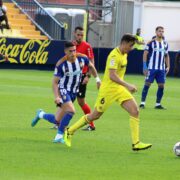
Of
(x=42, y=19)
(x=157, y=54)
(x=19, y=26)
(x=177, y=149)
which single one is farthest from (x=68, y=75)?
(x=42, y=19)

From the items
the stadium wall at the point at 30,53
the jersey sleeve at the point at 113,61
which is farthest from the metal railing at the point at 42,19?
the jersey sleeve at the point at 113,61

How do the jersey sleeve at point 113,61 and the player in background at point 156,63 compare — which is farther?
the player in background at point 156,63

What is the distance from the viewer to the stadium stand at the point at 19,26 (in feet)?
128

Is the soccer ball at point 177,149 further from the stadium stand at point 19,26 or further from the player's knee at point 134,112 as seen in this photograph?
the stadium stand at point 19,26

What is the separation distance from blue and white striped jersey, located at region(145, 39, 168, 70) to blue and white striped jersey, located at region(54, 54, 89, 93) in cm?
809

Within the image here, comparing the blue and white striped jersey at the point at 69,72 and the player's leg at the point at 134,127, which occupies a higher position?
the blue and white striped jersey at the point at 69,72

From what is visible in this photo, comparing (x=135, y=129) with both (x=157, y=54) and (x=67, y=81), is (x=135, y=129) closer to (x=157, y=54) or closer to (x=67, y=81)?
(x=67, y=81)

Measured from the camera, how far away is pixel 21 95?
23.0 meters

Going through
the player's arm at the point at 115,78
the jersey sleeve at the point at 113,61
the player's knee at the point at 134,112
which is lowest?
the player's knee at the point at 134,112

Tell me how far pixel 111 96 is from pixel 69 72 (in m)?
1.23

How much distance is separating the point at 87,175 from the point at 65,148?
250 centimetres

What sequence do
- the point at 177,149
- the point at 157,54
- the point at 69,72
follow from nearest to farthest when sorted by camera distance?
the point at 177,149, the point at 69,72, the point at 157,54

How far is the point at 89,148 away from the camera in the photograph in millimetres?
13039

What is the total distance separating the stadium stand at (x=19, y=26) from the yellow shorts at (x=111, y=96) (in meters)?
25.5
